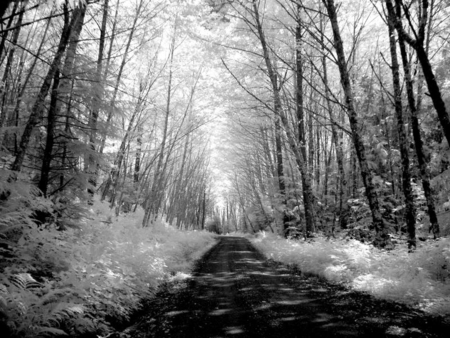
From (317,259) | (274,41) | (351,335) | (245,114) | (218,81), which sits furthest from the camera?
(245,114)

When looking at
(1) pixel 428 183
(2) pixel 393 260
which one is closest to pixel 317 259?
(2) pixel 393 260

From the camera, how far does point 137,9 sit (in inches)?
346

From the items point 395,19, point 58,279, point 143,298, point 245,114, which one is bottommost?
point 143,298

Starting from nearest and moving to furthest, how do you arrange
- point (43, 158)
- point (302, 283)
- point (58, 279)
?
point (58, 279) → point (43, 158) → point (302, 283)

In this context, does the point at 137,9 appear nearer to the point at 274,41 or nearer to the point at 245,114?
the point at 274,41

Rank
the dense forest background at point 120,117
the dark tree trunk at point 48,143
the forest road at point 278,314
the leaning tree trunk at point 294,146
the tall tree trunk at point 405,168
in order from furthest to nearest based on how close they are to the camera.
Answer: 1. the leaning tree trunk at point 294,146
2. the tall tree trunk at point 405,168
3. the dark tree trunk at point 48,143
4. the dense forest background at point 120,117
5. the forest road at point 278,314

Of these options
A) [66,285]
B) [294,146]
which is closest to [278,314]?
[66,285]

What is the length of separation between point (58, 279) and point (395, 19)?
24.4 ft

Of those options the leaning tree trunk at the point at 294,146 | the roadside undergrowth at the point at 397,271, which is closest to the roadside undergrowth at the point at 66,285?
the roadside undergrowth at the point at 397,271

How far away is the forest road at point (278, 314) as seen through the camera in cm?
370

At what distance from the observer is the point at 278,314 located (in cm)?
445

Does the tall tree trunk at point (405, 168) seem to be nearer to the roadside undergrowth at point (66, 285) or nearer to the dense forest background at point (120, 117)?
the dense forest background at point (120, 117)

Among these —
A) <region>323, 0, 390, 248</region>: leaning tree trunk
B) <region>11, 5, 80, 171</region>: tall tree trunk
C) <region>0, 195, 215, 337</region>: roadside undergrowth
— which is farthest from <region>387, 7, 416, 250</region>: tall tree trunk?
<region>11, 5, 80, 171</region>: tall tree trunk

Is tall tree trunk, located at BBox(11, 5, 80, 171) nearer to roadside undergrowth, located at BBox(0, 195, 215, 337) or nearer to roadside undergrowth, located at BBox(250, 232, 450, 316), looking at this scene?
roadside undergrowth, located at BBox(0, 195, 215, 337)
